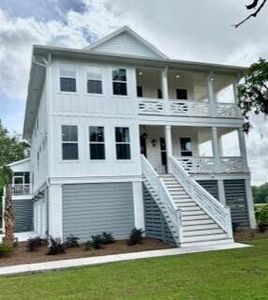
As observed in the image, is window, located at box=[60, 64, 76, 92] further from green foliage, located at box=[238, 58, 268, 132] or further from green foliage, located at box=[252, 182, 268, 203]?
green foliage, located at box=[252, 182, 268, 203]

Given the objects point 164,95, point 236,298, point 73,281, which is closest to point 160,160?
point 164,95

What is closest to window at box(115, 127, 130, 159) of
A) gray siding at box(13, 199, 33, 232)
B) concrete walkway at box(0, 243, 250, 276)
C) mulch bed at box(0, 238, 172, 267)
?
mulch bed at box(0, 238, 172, 267)

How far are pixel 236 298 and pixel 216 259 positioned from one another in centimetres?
360

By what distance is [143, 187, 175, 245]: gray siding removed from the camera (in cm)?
1316

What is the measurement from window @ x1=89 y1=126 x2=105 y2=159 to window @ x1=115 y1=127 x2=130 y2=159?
0.72 meters

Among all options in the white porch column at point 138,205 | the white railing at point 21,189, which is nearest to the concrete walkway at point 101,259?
the white porch column at point 138,205

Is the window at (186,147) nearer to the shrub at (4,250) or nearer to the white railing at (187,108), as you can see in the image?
the white railing at (187,108)

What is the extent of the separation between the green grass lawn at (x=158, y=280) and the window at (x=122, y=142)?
6662mm

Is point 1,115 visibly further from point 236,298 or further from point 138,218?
point 236,298

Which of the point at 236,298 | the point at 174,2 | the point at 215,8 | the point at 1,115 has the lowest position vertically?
the point at 236,298

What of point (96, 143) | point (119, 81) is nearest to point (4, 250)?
point (96, 143)

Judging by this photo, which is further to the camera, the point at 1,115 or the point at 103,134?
the point at 1,115

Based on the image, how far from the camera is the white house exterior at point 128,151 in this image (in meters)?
13.8

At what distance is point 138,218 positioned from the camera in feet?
49.9
